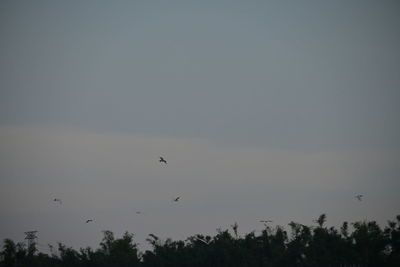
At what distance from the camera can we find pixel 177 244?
310ft

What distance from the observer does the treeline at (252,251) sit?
76875mm

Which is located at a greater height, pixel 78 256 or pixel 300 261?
pixel 78 256

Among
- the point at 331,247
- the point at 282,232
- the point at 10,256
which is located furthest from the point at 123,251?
the point at 331,247

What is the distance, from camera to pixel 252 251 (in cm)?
8412

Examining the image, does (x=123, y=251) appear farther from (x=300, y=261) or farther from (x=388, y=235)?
(x=388, y=235)

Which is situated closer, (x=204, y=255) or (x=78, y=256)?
(x=204, y=255)

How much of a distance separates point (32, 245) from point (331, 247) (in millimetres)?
35551

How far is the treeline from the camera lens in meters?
76.9

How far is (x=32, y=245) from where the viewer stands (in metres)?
90.4

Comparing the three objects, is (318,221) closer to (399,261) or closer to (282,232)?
(282,232)

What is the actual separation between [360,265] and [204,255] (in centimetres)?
1953

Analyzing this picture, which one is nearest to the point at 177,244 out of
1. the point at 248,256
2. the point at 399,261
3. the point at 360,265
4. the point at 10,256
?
the point at 248,256

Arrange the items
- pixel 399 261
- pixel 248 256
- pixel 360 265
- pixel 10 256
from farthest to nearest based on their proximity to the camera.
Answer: pixel 10 256 < pixel 248 256 < pixel 360 265 < pixel 399 261

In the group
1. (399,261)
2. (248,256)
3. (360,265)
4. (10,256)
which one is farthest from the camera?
(10,256)
